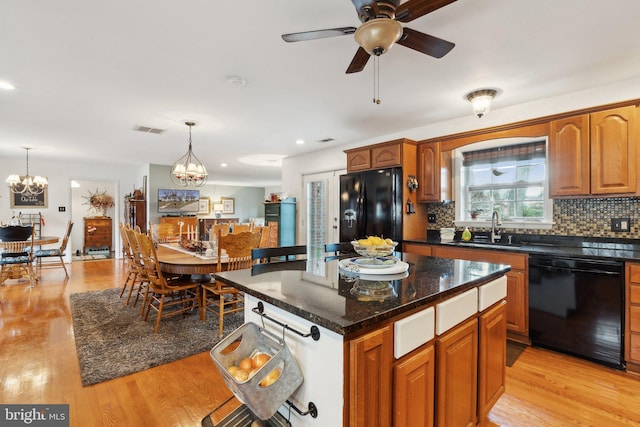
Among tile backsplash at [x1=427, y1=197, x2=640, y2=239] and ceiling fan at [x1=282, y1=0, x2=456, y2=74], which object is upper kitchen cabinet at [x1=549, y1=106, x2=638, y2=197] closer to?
tile backsplash at [x1=427, y1=197, x2=640, y2=239]

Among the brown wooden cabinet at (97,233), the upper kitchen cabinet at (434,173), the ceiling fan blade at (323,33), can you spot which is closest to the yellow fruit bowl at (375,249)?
the ceiling fan blade at (323,33)

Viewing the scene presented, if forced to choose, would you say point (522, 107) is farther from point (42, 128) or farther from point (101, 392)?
point (42, 128)

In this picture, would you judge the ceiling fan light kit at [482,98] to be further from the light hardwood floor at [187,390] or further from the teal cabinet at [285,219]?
the teal cabinet at [285,219]

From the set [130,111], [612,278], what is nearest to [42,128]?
[130,111]

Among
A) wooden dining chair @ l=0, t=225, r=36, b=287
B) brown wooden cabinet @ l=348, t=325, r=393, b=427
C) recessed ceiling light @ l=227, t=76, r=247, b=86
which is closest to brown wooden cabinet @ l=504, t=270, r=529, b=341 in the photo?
brown wooden cabinet @ l=348, t=325, r=393, b=427

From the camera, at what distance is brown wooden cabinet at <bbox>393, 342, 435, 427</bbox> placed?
3.62 feet

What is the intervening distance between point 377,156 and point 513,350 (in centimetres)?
256

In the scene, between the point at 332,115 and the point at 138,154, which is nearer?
the point at 332,115

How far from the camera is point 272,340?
1244mm

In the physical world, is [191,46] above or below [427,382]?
above

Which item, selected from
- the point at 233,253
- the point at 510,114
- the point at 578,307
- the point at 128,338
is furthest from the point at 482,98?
the point at 128,338

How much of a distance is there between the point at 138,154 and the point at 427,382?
21.9 ft

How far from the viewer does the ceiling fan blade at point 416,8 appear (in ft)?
4.75

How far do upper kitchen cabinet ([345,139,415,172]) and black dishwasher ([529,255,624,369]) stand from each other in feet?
5.99
